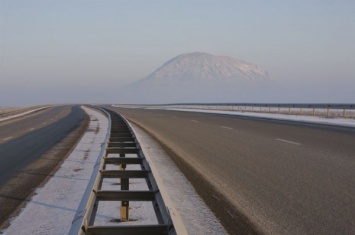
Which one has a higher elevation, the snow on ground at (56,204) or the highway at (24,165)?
the snow on ground at (56,204)

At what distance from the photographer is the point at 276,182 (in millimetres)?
9781

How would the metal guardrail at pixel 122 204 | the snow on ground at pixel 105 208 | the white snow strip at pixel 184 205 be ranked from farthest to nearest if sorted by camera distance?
the snow on ground at pixel 105 208, the white snow strip at pixel 184 205, the metal guardrail at pixel 122 204

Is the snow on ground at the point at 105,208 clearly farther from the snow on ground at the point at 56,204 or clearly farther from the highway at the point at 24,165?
the highway at the point at 24,165

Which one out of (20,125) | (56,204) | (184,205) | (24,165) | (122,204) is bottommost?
(20,125)

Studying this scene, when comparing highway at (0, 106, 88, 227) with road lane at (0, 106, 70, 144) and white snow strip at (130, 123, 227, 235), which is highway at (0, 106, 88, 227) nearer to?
white snow strip at (130, 123, 227, 235)

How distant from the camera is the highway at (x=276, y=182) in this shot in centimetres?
680

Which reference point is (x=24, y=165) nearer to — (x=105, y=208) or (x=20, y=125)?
(x=105, y=208)

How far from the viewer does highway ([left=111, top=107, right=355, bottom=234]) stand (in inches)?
268

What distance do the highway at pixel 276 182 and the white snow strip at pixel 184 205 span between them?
0.17 metres

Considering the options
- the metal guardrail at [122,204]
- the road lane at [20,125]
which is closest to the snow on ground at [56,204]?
the metal guardrail at [122,204]

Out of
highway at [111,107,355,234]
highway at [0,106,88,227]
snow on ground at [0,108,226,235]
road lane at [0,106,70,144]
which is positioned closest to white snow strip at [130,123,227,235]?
snow on ground at [0,108,226,235]

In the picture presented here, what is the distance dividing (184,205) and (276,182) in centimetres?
265

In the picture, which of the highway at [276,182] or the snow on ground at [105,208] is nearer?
the snow on ground at [105,208]

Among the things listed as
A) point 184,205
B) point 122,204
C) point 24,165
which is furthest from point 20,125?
point 122,204
